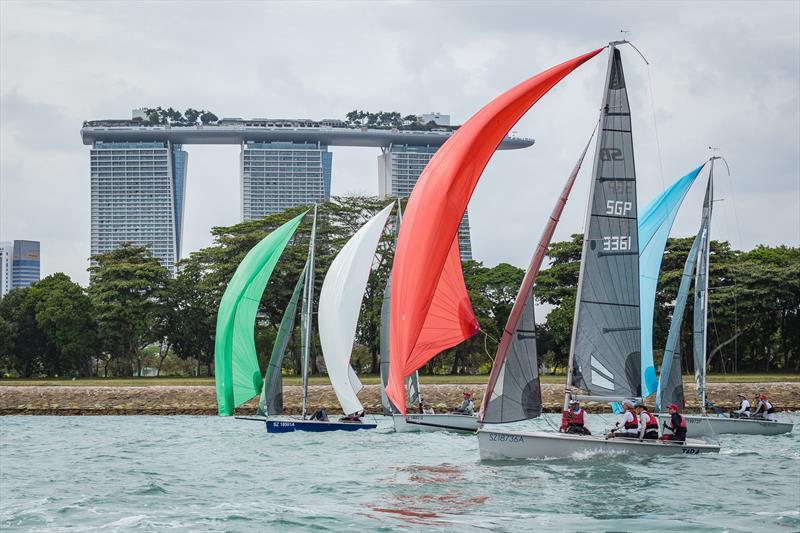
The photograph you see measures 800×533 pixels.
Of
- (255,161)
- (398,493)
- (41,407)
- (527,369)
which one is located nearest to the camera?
(398,493)

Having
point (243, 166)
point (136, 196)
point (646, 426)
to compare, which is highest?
point (243, 166)

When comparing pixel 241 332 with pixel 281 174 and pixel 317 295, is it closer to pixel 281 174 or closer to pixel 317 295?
pixel 317 295

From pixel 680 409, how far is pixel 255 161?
14354 cm

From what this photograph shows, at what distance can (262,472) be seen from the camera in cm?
2548

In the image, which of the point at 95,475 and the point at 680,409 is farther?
the point at 680,409

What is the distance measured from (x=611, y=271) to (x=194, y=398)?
31921 millimetres

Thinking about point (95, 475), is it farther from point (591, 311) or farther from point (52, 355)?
point (52, 355)

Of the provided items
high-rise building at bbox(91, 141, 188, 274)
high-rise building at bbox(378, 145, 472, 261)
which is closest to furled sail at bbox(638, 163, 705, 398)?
high-rise building at bbox(378, 145, 472, 261)

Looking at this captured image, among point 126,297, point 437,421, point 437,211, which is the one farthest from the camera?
point 126,297

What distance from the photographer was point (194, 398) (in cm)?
5188

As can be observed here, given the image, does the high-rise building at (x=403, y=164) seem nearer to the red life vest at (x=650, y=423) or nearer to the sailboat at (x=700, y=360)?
the sailboat at (x=700, y=360)

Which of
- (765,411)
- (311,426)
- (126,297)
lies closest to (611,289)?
(311,426)

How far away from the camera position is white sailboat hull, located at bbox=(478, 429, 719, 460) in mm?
22578

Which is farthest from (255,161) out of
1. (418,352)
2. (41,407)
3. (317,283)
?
(418,352)
